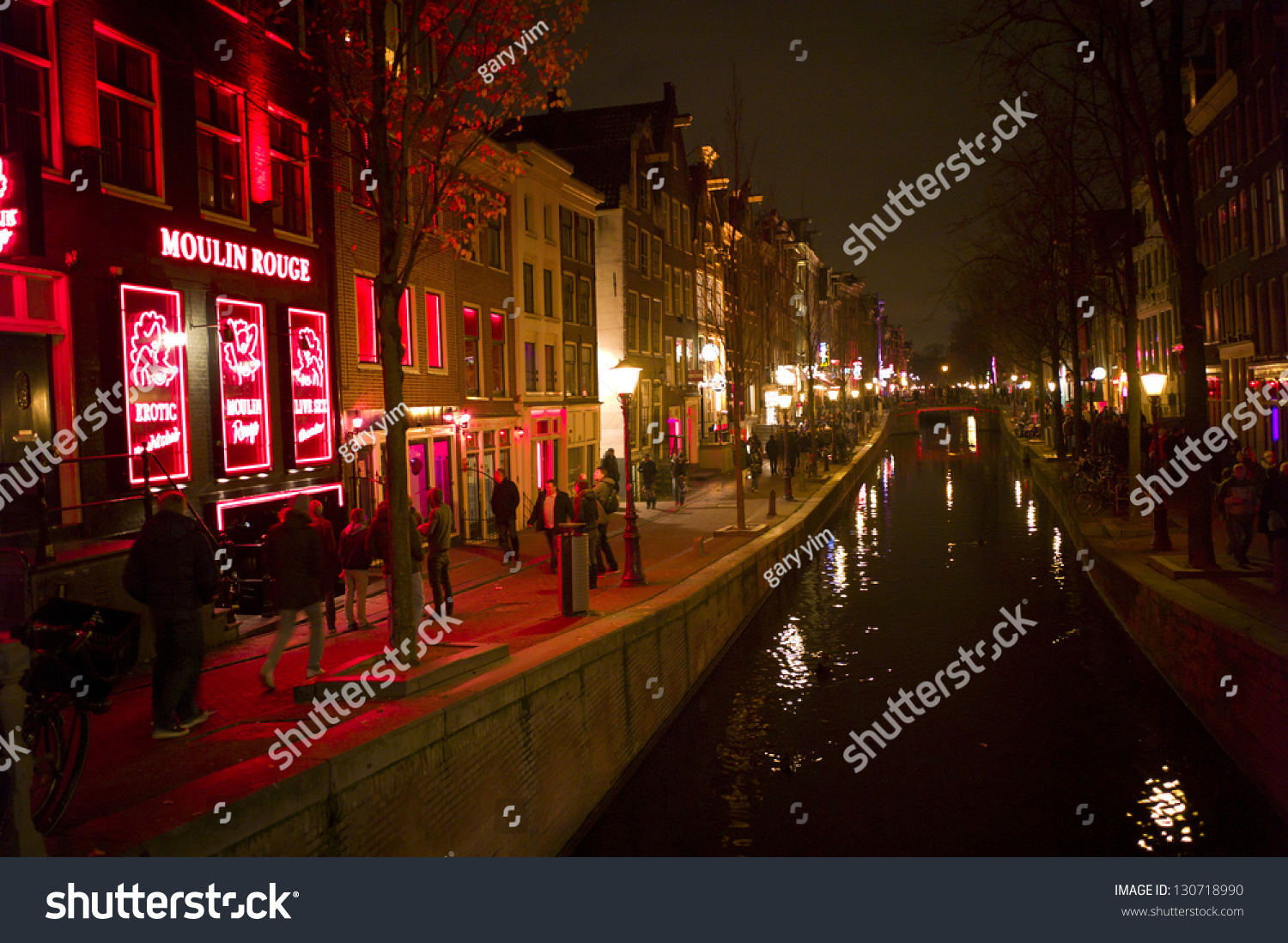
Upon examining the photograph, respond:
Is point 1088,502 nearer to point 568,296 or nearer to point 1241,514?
point 1241,514

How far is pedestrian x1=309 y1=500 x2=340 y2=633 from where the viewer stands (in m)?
12.2

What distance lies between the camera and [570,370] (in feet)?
110

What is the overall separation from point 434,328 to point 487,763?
16646 mm

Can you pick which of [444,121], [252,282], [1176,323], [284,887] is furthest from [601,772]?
[1176,323]

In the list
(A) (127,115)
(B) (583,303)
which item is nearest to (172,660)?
(A) (127,115)

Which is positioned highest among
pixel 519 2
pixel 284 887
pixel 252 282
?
pixel 519 2

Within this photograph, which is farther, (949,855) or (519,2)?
(519,2)

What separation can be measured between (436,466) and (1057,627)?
42.0 ft

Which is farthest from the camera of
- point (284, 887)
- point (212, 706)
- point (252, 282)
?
point (252, 282)

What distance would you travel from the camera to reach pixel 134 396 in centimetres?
1423

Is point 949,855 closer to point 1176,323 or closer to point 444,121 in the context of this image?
point 444,121

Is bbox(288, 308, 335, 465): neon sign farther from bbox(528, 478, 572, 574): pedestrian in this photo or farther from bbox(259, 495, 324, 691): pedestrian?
bbox(259, 495, 324, 691): pedestrian

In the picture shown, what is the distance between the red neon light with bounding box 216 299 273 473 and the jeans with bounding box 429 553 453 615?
4018mm

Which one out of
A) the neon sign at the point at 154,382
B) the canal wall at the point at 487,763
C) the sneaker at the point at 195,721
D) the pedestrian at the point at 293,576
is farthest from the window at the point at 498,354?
the sneaker at the point at 195,721
